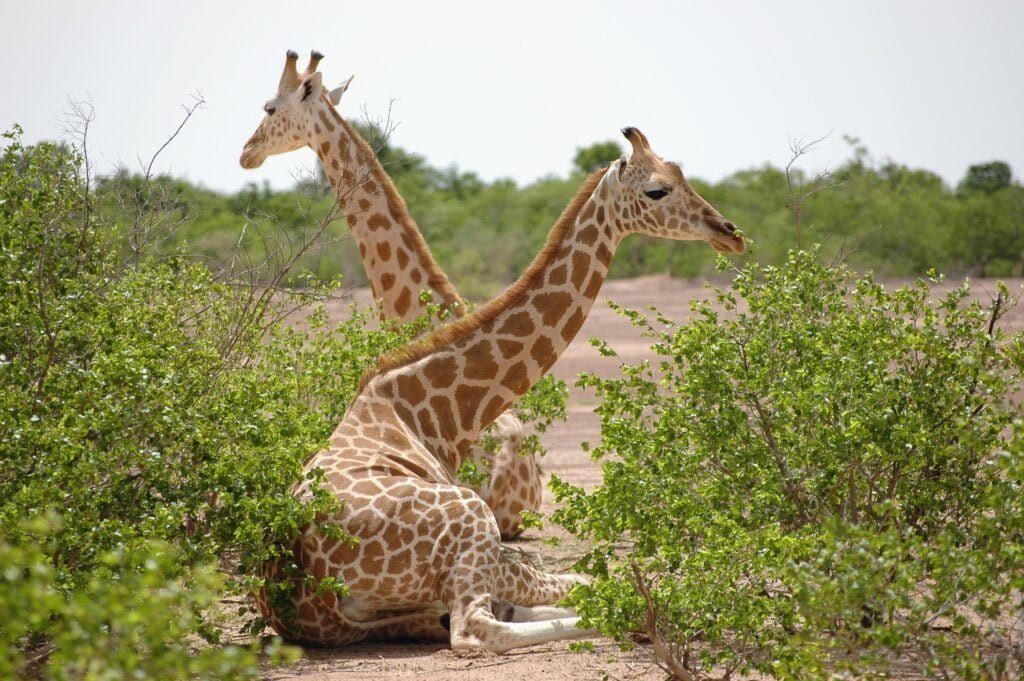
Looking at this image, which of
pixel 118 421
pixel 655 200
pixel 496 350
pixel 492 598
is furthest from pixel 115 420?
pixel 655 200

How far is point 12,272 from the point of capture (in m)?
5.70

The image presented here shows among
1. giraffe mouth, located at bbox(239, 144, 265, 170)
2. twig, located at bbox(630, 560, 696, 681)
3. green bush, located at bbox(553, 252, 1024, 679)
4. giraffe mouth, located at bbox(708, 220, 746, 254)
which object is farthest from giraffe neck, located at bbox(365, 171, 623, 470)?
giraffe mouth, located at bbox(239, 144, 265, 170)

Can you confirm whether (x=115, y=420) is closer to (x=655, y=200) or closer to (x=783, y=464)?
(x=783, y=464)

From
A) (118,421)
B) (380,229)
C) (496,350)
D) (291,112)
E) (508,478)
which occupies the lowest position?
(508,478)

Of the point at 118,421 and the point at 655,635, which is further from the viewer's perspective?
the point at 118,421

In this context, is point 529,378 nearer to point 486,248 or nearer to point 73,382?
point 73,382

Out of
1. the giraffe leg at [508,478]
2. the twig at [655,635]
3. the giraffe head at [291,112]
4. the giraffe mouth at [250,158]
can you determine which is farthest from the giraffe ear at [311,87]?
the twig at [655,635]

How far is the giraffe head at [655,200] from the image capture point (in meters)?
6.91

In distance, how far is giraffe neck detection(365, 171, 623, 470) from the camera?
681 centimetres

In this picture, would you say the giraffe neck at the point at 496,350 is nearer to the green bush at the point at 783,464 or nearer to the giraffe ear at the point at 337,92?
the green bush at the point at 783,464

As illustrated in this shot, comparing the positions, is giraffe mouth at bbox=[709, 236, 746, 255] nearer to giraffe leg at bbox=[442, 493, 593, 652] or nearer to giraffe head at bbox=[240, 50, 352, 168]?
giraffe leg at bbox=[442, 493, 593, 652]

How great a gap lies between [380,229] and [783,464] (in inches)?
160

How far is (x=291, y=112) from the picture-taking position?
30.3ft

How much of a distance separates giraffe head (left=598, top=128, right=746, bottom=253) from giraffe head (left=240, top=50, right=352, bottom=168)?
2851 mm
